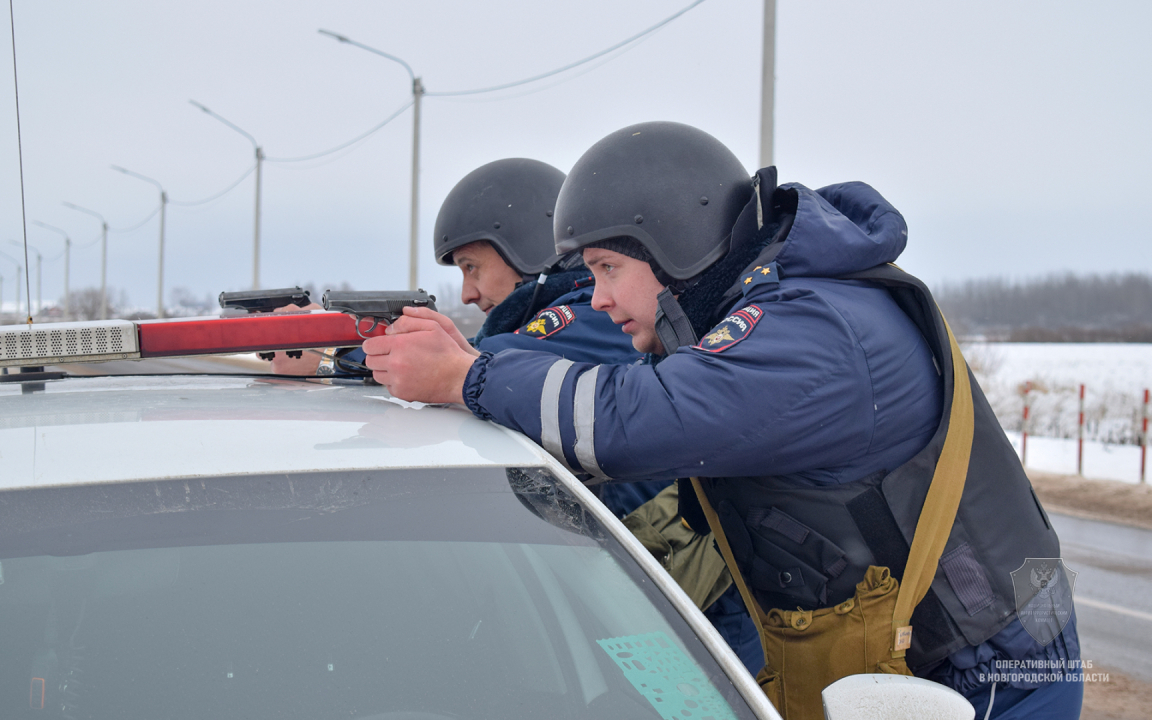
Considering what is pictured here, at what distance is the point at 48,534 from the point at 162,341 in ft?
2.98

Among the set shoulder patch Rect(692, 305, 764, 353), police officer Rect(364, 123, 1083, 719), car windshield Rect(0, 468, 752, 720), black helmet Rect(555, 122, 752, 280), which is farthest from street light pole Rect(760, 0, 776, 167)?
car windshield Rect(0, 468, 752, 720)

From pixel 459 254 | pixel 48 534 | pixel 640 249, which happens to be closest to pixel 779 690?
pixel 640 249

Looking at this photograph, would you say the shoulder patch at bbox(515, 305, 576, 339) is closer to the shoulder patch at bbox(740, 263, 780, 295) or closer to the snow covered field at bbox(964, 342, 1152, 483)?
the shoulder patch at bbox(740, 263, 780, 295)

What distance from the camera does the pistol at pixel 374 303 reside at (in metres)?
1.95

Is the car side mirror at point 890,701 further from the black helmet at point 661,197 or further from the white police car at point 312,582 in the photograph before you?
the black helmet at point 661,197

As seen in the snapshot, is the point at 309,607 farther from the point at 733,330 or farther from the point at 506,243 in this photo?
the point at 506,243

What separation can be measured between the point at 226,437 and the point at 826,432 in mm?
1035

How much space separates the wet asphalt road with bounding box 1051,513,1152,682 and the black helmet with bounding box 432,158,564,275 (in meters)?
3.32

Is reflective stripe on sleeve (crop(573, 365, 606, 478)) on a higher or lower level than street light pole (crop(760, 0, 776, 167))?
lower

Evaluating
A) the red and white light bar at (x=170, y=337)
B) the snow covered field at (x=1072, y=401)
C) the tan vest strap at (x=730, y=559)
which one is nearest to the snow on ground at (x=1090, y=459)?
the snow covered field at (x=1072, y=401)

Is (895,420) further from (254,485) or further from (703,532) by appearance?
(254,485)

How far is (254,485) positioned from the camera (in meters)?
1.34

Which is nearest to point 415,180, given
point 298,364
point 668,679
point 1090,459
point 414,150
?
point 414,150

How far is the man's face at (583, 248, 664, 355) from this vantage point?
218cm
